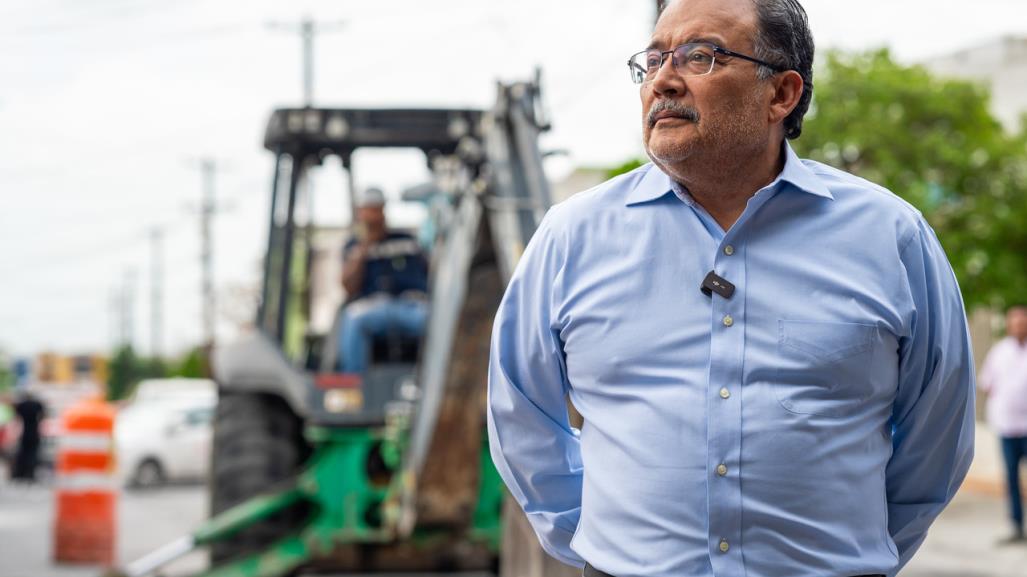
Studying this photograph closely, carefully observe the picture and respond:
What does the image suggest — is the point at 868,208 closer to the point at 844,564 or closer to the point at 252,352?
the point at 844,564

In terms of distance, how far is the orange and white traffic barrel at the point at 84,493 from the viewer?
12664 mm

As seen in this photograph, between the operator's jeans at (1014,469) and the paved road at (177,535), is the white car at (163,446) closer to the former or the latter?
the paved road at (177,535)

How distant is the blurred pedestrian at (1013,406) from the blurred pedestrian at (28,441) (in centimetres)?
1648

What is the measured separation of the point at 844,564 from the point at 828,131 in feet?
66.7

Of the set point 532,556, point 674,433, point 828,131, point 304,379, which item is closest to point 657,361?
point 674,433

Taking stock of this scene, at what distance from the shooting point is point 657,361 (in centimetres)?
266

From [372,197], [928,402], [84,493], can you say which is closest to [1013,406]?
[372,197]

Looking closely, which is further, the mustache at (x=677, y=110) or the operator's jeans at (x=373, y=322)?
the operator's jeans at (x=373, y=322)

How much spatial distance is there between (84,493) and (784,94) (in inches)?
428

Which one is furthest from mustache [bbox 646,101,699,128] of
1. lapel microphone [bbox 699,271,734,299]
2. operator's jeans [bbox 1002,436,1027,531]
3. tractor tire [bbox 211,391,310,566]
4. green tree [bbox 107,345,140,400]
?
green tree [bbox 107,345,140,400]

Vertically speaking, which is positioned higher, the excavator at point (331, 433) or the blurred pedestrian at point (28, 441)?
the excavator at point (331, 433)

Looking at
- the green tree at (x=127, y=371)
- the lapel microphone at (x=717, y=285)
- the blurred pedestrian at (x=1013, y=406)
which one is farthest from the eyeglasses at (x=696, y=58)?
the green tree at (x=127, y=371)

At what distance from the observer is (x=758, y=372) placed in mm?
2598

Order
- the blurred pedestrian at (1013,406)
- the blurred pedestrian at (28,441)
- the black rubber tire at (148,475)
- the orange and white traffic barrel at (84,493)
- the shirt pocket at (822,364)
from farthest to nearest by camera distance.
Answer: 1. the black rubber tire at (148,475)
2. the blurred pedestrian at (28,441)
3. the orange and white traffic barrel at (84,493)
4. the blurred pedestrian at (1013,406)
5. the shirt pocket at (822,364)
